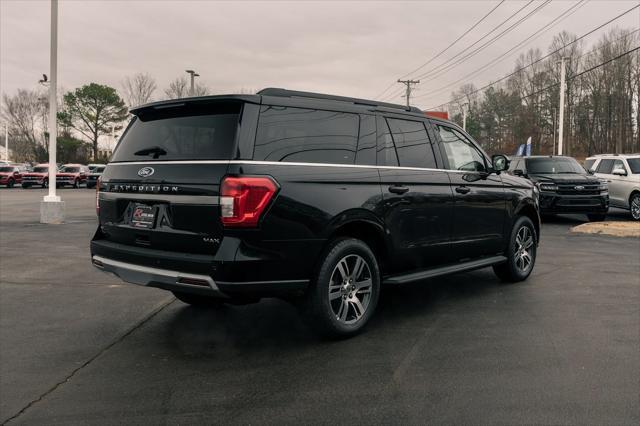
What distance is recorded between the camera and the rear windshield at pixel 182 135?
4.01 metres

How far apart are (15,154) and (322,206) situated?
9736 cm

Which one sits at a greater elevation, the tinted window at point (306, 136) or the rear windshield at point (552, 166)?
the rear windshield at point (552, 166)

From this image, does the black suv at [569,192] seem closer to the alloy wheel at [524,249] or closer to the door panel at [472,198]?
the alloy wheel at [524,249]

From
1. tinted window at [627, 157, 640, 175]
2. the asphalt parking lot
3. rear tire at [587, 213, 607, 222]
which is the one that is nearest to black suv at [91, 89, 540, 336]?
the asphalt parking lot

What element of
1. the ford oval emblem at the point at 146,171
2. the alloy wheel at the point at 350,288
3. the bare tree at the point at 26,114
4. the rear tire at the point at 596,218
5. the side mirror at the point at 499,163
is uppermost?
the bare tree at the point at 26,114

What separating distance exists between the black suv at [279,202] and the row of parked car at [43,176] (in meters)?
37.6

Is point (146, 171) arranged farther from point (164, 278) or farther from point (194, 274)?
point (194, 274)

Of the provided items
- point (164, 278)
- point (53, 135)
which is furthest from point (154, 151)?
point (53, 135)

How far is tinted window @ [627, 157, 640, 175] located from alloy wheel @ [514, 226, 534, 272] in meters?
11.4

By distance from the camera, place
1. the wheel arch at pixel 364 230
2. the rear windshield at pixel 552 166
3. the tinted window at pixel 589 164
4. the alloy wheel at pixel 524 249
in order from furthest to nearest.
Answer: the tinted window at pixel 589 164, the rear windshield at pixel 552 166, the alloy wheel at pixel 524 249, the wheel arch at pixel 364 230

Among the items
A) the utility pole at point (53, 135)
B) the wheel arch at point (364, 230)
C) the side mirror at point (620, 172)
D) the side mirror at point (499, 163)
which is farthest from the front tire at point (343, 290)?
the side mirror at point (620, 172)

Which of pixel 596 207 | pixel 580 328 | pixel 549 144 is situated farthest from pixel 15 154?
pixel 580 328

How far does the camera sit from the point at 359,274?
15.3ft

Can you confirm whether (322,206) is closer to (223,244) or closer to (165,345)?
(223,244)
